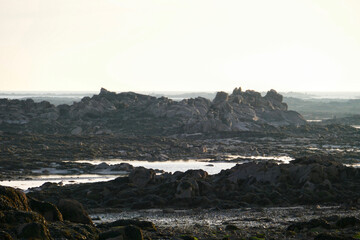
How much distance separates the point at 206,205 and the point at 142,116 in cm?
10254

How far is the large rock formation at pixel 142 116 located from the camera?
13650cm

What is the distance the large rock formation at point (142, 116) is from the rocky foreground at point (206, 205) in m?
72.1

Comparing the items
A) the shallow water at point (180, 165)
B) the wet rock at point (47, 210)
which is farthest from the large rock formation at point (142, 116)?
the wet rock at point (47, 210)

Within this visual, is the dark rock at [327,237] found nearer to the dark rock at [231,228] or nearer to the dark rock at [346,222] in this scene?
the dark rock at [346,222]

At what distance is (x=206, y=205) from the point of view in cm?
5262

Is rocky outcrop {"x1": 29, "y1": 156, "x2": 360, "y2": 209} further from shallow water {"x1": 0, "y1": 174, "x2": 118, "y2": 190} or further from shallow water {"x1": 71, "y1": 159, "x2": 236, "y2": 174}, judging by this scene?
shallow water {"x1": 71, "y1": 159, "x2": 236, "y2": 174}

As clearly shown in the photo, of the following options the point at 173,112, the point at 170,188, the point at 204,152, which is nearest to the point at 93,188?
the point at 170,188

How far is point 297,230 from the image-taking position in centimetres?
3844

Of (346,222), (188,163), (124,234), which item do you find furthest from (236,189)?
(188,163)

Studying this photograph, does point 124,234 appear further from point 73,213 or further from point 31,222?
point 73,213

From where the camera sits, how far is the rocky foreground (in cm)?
3253

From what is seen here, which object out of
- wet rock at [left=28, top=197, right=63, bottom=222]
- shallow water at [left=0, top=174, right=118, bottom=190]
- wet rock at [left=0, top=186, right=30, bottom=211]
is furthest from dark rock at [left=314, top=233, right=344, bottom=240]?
shallow water at [left=0, top=174, right=118, bottom=190]

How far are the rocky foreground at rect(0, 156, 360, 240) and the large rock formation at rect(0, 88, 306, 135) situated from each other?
237ft

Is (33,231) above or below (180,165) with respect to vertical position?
above
